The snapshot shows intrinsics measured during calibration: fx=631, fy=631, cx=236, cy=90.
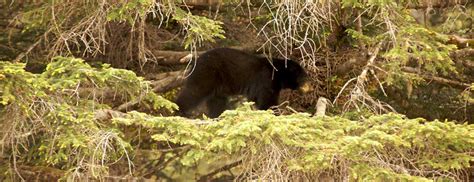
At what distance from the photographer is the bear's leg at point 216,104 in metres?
8.77

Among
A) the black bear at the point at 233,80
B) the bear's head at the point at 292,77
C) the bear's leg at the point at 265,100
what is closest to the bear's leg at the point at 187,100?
the black bear at the point at 233,80

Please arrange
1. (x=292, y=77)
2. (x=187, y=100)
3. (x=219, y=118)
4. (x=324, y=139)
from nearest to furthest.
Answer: (x=324, y=139), (x=219, y=118), (x=187, y=100), (x=292, y=77)

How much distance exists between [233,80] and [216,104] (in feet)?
1.36

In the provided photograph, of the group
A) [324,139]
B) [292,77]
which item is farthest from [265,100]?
[324,139]

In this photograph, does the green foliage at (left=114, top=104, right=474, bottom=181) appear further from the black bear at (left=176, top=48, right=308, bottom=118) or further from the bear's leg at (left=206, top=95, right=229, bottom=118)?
the bear's leg at (left=206, top=95, right=229, bottom=118)

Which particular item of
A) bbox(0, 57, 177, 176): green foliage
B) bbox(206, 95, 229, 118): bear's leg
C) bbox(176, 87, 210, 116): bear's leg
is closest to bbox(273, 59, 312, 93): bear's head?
bbox(206, 95, 229, 118): bear's leg

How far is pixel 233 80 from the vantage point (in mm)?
8867

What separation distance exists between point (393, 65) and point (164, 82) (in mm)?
3396

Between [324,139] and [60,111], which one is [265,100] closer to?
[324,139]

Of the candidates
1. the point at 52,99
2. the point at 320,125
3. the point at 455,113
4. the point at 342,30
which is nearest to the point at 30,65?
the point at 52,99

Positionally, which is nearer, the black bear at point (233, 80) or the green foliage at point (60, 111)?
the green foliage at point (60, 111)

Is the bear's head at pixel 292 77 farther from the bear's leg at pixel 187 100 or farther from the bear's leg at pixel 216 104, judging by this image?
the bear's leg at pixel 187 100

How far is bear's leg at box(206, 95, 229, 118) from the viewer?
28.8ft

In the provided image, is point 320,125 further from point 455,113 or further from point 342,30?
point 455,113
